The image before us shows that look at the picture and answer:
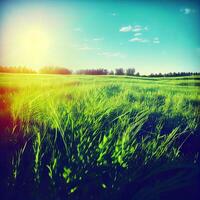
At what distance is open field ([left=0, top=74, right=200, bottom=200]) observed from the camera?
886mm

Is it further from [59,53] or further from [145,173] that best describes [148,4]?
[145,173]

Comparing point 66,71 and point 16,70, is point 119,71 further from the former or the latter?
point 16,70

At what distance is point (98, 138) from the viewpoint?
38.9 inches

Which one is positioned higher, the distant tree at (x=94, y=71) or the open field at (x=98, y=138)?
the distant tree at (x=94, y=71)

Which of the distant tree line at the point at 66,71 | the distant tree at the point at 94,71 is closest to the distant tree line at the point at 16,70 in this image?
the distant tree line at the point at 66,71

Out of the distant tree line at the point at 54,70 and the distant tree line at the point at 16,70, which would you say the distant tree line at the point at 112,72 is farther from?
the distant tree line at the point at 16,70

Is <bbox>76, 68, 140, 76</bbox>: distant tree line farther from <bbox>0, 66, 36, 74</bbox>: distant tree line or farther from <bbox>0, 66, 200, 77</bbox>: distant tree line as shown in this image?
<bbox>0, 66, 36, 74</bbox>: distant tree line

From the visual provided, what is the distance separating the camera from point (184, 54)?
1.38 metres

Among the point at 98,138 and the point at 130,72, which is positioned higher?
the point at 130,72

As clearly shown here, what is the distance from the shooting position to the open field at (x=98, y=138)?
2.91 feet

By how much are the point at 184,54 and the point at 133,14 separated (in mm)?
370

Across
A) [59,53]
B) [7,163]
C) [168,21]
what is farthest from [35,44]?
[168,21]

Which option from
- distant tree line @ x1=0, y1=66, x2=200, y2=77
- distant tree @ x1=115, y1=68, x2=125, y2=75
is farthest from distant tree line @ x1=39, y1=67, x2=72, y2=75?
distant tree @ x1=115, y1=68, x2=125, y2=75

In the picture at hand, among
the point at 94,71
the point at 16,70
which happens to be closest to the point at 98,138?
the point at 94,71
